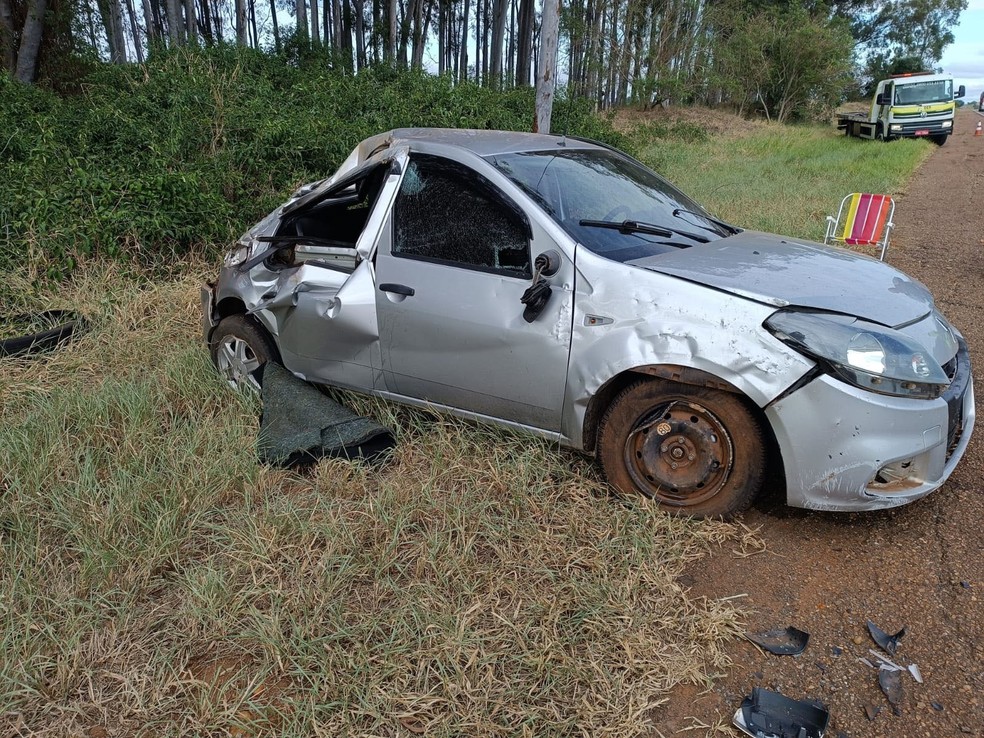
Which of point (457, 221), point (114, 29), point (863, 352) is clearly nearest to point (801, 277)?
point (863, 352)

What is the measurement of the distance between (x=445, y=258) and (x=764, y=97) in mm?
33743

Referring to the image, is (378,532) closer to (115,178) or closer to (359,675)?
(359,675)

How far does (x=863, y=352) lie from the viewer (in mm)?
2770

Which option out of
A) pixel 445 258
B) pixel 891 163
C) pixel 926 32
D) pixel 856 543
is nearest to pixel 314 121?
pixel 445 258

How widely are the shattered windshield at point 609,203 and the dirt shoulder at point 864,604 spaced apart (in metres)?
1.36

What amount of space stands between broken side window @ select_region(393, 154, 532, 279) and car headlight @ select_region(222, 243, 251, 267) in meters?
1.26

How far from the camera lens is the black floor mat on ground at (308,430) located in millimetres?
3566

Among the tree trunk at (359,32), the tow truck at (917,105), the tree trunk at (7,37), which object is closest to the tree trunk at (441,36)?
the tree trunk at (359,32)

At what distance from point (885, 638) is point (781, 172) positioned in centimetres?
1456

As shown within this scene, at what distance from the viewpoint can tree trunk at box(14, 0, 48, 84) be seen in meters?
12.9

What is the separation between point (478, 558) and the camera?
2.96 meters

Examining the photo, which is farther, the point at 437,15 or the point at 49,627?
the point at 437,15

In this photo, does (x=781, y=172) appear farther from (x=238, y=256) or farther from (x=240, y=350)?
(x=240, y=350)

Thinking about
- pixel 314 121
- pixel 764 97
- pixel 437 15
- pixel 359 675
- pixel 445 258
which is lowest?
pixel 359 675
